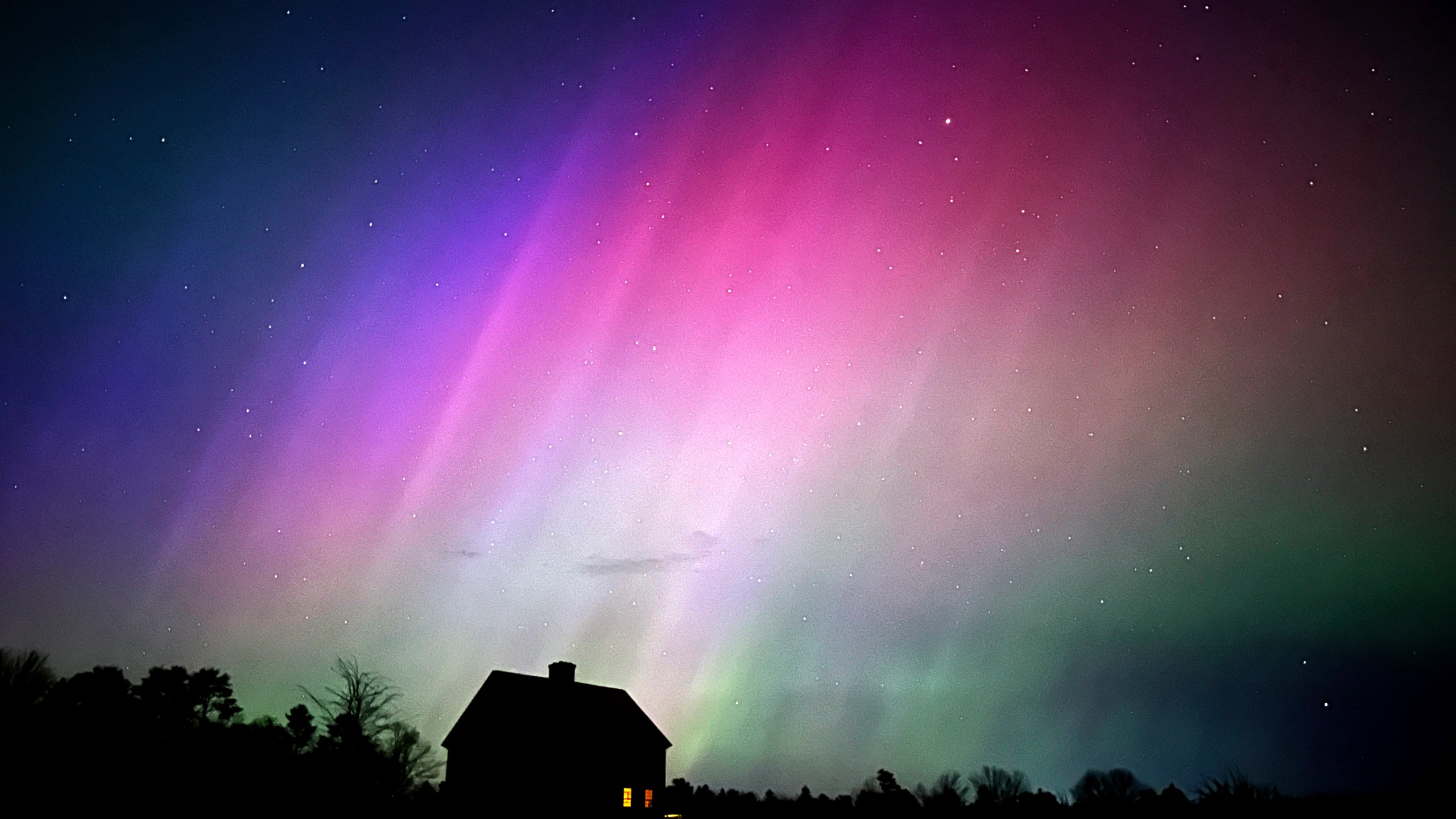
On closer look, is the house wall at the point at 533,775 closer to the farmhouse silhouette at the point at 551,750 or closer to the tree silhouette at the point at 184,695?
the farmhouse silhouette at the point at 551,750

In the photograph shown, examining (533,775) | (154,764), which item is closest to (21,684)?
(154,764)

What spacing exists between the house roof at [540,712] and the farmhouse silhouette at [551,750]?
1.5 inches

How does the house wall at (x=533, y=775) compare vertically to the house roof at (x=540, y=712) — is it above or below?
below

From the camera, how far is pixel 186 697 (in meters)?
56.0

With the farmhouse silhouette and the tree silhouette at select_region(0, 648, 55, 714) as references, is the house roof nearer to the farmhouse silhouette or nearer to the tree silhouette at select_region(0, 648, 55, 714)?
the farmhouse silhouette

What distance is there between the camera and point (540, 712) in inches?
1591

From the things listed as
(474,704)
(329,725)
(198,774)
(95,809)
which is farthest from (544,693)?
(95,809)

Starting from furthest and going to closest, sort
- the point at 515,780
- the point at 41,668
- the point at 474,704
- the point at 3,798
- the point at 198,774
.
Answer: the point at 474,704 → the point at 515,780 → the point at 41,668 → the point at 198,774 → the point at 3,798

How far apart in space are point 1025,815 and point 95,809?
67.5 feet

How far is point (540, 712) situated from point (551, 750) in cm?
182

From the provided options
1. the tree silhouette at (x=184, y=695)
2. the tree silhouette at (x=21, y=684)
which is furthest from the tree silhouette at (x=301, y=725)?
the tree silhouette at (x=21, y=684)

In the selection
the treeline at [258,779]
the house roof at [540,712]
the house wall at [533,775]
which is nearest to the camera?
the treeline at [258,779]

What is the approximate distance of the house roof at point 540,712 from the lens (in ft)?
131

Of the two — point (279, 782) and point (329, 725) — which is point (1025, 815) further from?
point (329, 725)
